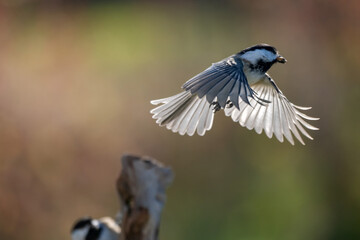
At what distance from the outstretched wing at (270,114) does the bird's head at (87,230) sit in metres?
0.80

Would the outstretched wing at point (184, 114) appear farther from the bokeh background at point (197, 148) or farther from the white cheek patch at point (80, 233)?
the bokeh background at point (197, 148)

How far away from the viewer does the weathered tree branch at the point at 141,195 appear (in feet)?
9.53

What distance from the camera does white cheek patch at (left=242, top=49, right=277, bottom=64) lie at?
320 cm

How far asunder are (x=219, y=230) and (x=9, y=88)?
1.89 metres

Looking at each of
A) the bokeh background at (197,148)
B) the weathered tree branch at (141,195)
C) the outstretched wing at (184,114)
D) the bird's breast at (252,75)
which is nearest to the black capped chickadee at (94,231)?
the weathered tree branch at (141,195)

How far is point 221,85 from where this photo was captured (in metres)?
2.74

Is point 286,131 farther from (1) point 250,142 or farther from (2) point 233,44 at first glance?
(2) point 233,44

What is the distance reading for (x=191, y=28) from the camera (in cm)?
720

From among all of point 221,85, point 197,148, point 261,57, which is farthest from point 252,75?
point 197,148

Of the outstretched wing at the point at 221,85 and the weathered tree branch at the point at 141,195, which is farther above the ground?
the outstretched wing at the point at 221,85

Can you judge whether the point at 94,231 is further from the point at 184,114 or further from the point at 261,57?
the point at 261,57

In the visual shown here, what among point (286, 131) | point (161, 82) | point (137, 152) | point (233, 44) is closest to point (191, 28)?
point (233, 44)

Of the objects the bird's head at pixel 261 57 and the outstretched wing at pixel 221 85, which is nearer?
the outstretched wing at pixel 221 85

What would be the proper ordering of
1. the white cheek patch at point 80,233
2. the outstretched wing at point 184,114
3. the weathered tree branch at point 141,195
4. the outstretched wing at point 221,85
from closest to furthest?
1. the outstretched wing at point 221,85
2. the weathered tree branch at point 141,195
3. the white cheek patch at point 80,233
4. the outstretched wing at point 184,114
